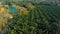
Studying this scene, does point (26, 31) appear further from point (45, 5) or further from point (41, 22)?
point (45, 5)

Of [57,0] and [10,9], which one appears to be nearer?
[10,9]

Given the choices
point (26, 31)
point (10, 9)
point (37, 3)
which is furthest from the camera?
point (37, 3)

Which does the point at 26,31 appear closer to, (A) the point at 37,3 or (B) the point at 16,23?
(B) the point at 16,23

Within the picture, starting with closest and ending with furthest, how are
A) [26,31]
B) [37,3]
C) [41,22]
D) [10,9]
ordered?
[26,31]
[41,22]
[10,9]
[37,3]

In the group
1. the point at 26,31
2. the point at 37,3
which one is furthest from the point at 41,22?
the point at 37,3

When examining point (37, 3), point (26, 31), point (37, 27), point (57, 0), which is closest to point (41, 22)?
point (37, 27)

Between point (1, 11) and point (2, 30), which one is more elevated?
point (1, 11)
